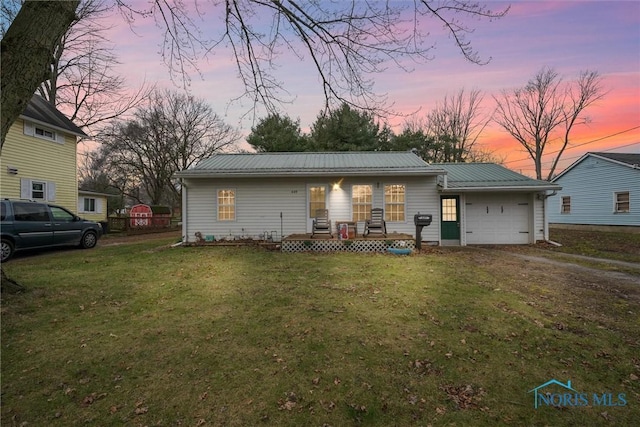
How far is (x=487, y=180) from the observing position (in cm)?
1219

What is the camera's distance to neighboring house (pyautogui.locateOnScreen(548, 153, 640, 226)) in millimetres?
16109

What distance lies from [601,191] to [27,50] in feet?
80.9

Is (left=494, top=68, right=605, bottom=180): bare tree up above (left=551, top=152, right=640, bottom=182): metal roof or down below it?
above

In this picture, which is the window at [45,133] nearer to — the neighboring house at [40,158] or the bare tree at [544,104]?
the neighboring house at [40,158]

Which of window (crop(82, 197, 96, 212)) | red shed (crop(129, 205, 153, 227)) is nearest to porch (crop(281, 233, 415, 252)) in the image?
red shed (crop(129, 205, 153, 227))

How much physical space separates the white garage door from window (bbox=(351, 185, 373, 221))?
13.5ft

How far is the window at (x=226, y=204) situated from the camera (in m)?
11.8

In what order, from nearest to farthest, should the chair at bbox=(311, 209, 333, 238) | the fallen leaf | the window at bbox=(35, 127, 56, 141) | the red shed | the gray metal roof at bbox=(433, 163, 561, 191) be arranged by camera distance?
the fallen leaf
the chair at bbox=(311, 209, 333, 238)
the gray metal roof at bbox=(433, 163, 561, 191)
the window at bbox=(35, 127, 56, 141)
the red shed

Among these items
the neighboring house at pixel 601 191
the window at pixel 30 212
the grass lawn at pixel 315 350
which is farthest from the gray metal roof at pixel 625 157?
the window at pixel 30 212

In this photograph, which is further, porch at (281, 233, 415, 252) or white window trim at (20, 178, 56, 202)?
white window trim at (20, 178, 56, 202)

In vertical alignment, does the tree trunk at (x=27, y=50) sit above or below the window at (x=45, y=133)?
below

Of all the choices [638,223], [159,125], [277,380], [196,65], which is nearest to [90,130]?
[159,125]

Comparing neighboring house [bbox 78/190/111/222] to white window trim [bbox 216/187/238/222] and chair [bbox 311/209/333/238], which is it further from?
chair [bbox 311/209/333/238]

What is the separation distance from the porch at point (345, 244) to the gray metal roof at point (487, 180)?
10.1ft
